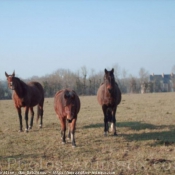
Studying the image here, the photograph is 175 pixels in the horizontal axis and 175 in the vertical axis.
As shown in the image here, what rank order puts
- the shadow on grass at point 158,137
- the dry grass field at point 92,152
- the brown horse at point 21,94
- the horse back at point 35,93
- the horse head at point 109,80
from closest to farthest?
the dry grass field at point 92,152 → the shadow on grass at point 158,137 → the horse head at point 109,80 → the brown horse at point 21,94 → the horse back at point 35,93

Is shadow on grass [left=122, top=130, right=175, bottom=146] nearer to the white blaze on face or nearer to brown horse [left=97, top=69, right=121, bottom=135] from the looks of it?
brown horse [left=97, top=69, right=121, bottom=135]

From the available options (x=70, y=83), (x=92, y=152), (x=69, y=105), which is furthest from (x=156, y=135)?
(x=70, y=83)

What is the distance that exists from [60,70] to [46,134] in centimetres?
6221

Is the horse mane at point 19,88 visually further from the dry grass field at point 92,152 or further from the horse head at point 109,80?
the horse head at point 109,80

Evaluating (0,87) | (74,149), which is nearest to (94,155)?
(74,149)

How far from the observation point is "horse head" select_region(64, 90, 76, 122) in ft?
23.9

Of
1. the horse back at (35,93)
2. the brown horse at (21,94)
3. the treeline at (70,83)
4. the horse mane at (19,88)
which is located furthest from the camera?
the treeline at (70,83)

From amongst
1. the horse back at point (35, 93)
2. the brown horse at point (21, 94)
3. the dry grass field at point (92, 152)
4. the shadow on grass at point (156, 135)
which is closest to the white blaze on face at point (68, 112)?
the dry grass field at point (92, 152)

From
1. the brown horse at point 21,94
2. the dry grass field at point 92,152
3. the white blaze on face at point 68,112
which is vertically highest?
the brown horse at point 21,94

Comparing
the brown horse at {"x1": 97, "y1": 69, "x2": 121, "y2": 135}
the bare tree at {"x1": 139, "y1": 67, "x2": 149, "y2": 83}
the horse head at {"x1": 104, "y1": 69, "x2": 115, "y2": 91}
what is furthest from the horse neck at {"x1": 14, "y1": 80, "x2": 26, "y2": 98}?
the bare tree at {"x1": 139, "y1": 67, "x2": 149, "y2": 83}

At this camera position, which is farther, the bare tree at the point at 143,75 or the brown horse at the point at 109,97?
the bare tree at the point at 143,75

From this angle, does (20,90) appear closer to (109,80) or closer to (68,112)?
(109,80)

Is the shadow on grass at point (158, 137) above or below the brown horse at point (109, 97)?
below

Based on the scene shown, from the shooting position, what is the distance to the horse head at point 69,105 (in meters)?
7.29
